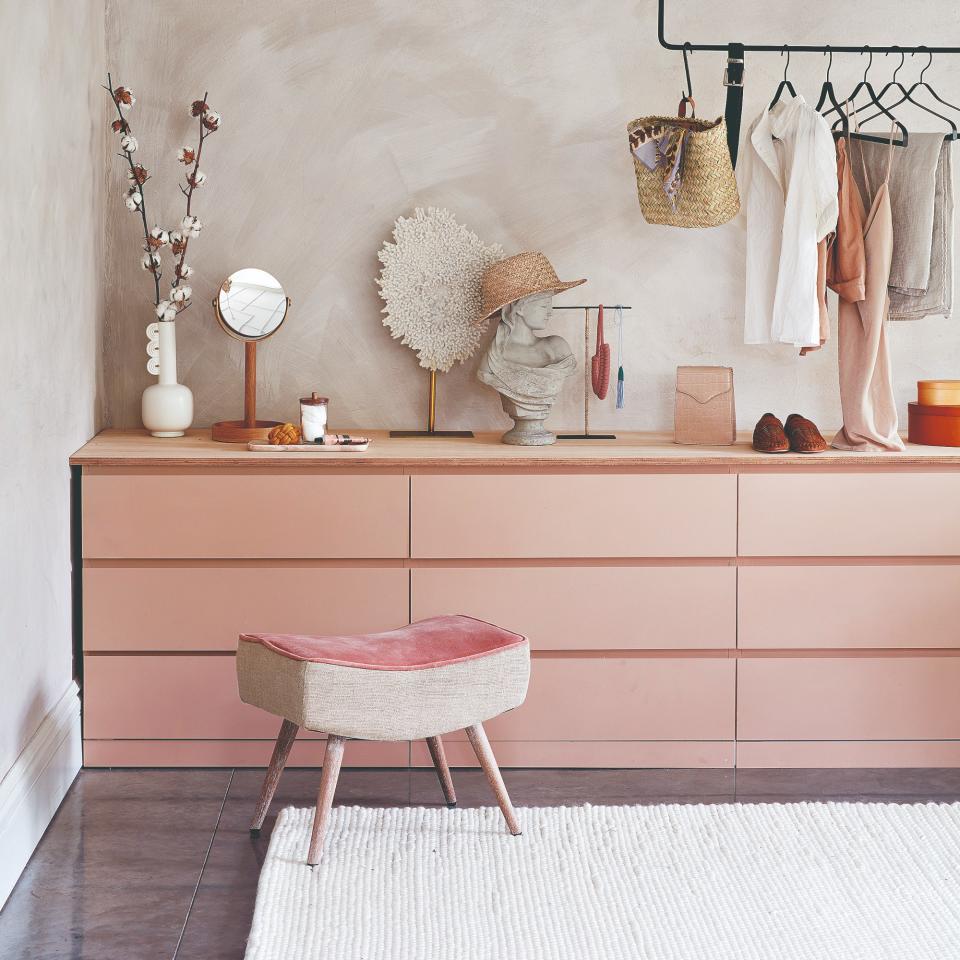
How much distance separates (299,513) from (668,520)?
0.92 metres

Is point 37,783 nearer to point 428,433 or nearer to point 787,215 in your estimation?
point 428,433

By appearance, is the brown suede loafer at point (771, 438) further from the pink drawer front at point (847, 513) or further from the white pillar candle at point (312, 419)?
the white pillar candle at point (312, 419)

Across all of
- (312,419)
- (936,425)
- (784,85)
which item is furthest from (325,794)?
(784,85)

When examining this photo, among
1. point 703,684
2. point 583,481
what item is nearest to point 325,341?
point 583,481

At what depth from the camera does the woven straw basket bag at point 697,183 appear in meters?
2.73

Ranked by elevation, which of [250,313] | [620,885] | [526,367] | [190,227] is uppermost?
[190,227]

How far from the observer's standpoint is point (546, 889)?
2.16 metres

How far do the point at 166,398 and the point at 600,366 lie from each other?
3.93ft

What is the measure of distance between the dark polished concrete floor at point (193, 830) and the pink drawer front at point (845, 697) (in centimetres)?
11

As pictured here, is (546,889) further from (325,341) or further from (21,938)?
(325,341)

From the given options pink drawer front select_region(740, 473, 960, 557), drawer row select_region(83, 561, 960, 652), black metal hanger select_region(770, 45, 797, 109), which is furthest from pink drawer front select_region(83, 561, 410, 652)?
black metal hanger select_region(770, 45, 797, 109)

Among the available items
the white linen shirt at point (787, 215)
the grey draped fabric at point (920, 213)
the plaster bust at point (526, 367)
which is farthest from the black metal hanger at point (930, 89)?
the plaster bust at point (526, 367)

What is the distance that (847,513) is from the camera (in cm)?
275

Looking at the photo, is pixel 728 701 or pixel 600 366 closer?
pixel 728 701
